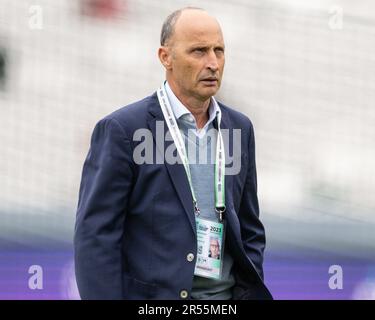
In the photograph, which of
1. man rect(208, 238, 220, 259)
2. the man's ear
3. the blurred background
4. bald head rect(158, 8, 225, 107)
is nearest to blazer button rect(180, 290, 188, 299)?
man rect(208, 238, 220, 259)

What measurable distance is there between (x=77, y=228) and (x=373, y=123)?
2543mm

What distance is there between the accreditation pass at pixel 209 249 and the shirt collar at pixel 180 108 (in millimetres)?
351

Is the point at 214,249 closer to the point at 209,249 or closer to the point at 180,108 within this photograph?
the point at 209,249

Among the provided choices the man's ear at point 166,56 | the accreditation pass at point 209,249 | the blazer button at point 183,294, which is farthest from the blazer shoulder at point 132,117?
the blazer button at point 183,294

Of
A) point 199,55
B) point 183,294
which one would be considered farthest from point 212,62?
point 183,294

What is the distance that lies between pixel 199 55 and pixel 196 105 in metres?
0.17

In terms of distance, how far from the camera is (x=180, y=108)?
2781 millimetres

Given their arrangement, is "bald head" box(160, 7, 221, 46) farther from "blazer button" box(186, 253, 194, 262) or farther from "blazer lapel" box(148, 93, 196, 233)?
"blazer button" box(186, 253, 194, 262)

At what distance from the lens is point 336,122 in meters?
4.67

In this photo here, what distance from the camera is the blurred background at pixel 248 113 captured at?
4523 millimetres

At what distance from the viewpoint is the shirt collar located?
9.12ft

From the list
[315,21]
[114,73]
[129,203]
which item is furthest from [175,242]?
[315,21]

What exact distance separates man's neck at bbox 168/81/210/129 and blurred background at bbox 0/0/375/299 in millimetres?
1710

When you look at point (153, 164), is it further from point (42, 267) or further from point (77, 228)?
point (42, 267)
